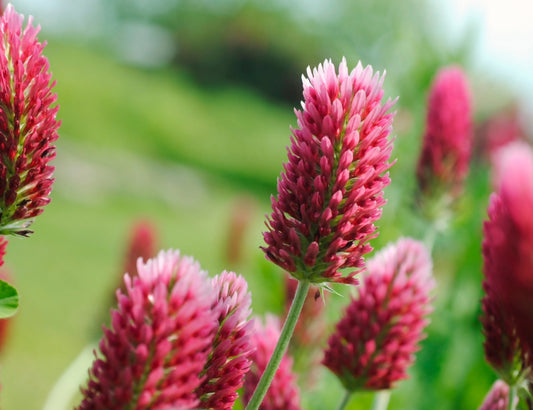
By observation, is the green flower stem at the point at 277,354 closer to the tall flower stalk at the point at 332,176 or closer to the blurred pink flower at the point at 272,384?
the tall flower stalk at the point at 332,176

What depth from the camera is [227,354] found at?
91 cm

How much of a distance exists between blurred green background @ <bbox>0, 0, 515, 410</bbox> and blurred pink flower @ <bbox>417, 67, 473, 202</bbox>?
0.16 meters

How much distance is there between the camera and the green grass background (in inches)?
119

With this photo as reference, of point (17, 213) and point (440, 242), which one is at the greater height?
point (440, 242)

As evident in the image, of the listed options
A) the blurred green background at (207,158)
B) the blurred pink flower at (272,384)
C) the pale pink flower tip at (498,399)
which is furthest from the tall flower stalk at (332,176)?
the blurred green background at (207,158)

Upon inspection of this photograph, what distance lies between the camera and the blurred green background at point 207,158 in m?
3.20

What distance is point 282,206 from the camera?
1035mm

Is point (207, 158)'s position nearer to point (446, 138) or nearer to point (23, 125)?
point (446, 138)

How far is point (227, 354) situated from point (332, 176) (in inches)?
11.5

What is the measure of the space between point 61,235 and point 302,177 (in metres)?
14.0

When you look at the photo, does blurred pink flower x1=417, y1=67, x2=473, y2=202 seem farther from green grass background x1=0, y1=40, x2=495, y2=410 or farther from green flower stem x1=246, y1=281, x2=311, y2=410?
green flower stem x1=246, y1=281, x2=311, y2=410

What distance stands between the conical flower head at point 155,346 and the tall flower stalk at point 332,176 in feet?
0.70

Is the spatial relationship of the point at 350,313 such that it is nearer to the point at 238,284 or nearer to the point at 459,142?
the point at 238,284

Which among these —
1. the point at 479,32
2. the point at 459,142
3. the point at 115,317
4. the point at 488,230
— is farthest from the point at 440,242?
the point at 115,317
